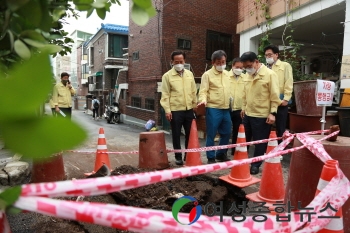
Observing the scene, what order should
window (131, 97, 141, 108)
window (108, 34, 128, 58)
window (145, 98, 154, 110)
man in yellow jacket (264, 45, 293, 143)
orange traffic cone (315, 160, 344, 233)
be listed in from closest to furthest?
orange traffic cone (315, 160, 344, 233), man in yellow jacket (264, 45, 293, 143), window (145, 98, 154, 110), window (131, 97, 141, 108), window (108, 34, 128, 58)

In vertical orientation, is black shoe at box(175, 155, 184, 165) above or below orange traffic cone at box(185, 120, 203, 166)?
below

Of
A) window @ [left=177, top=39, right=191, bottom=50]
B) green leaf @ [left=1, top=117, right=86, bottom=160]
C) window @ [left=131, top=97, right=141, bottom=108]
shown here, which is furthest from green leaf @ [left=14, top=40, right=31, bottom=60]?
window @ [left=131, top=97, right=141, bottom=108]

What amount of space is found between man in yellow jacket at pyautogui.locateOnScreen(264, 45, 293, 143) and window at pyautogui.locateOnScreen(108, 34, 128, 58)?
16.9 metres

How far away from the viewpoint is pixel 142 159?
3820 millimetres

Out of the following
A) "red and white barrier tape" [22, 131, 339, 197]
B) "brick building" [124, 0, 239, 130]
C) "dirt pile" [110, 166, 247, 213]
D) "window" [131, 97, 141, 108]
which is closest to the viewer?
"red and white barrier tape" [22, 131, 339, 197]

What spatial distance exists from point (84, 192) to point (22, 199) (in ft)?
0.73

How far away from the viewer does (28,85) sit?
344 millimetres

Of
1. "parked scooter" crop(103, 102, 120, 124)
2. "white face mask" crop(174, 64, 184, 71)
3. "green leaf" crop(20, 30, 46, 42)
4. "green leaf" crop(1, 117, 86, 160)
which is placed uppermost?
"white face mask" crop(174, 64, 184, 71)

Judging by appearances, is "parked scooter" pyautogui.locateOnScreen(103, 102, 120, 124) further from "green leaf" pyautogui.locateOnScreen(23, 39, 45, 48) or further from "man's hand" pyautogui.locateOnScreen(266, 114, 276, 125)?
"green leaf" pyautogui.locateOnScreen(23, 39, 45, 48)

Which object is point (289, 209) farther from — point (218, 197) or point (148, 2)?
point (148, 2)

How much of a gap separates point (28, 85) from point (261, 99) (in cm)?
373

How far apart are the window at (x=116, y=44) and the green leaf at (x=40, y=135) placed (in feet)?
67.1

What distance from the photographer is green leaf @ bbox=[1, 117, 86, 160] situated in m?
0.37

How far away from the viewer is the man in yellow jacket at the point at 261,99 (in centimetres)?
369
